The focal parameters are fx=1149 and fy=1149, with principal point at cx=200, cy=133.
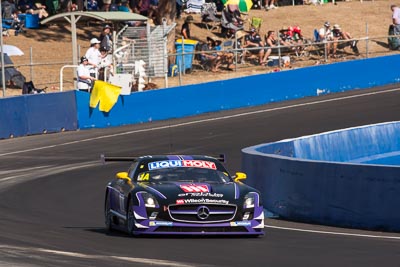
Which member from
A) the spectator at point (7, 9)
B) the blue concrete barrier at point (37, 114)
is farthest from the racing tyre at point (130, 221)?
the spectator at point (7, 9)

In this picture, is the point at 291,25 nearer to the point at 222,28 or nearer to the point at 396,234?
the point at 222,28

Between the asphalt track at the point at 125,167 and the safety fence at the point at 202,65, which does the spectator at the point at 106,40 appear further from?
the asphalt track at the point at 125,167

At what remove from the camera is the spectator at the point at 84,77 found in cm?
3116

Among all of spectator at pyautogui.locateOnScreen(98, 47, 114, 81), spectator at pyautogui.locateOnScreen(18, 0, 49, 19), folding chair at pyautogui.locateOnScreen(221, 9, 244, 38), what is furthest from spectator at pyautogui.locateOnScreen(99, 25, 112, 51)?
folding chair at pyautogui.locateOnScreen(221, 9, 244, 38)

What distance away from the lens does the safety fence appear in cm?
3491

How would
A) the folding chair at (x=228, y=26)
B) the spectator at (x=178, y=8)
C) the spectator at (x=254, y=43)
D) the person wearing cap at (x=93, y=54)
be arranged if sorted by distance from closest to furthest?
the person wearing cap at (x=93, y=54) < the spectator at (x=254, y=43) < the folding chair at (x=228, y=26) < the spectator at (x=178, y=8)

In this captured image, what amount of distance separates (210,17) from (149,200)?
103ft

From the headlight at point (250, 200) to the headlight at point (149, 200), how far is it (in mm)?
1091

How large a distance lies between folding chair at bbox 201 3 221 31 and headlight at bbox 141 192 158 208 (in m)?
31.3

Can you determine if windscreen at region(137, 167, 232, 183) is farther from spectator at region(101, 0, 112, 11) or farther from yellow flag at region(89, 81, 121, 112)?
spectator at region(101, 0, 112, 11)

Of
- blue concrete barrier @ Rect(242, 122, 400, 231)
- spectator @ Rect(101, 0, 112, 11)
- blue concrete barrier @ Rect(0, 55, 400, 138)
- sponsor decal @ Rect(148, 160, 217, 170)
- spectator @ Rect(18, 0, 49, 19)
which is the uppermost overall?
sponsor decal @ Rect(148, 160, 217, 170)

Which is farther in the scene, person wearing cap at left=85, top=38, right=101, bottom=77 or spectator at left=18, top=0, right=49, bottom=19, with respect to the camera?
spectator at left=18, top=0, right=49, bottom=19

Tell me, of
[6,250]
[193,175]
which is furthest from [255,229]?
[6,250]

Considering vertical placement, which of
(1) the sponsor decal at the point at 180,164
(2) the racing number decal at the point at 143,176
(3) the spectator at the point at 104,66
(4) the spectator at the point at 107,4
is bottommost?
(3) the spectator at the point at 104,66
